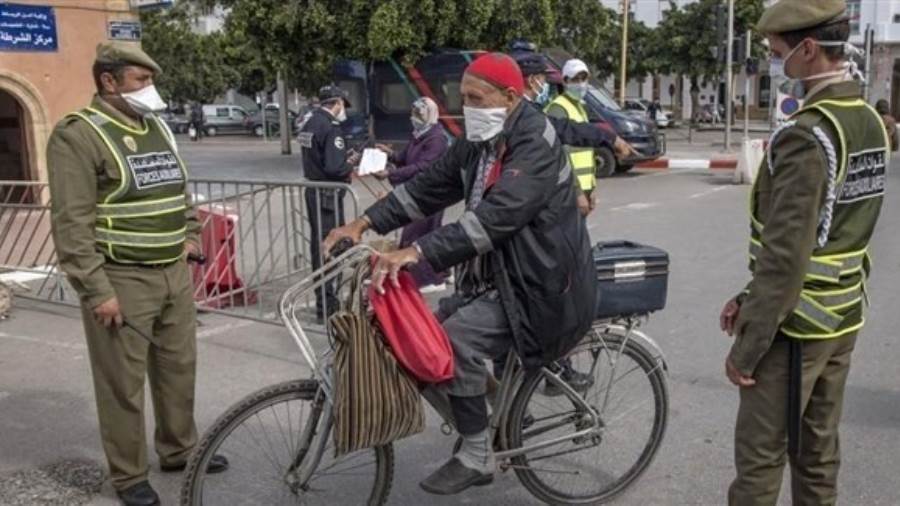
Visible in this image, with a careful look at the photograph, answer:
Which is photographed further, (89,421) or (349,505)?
(89,421)

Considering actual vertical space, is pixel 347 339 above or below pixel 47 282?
above

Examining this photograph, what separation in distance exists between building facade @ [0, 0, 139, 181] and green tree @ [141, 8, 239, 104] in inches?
1192

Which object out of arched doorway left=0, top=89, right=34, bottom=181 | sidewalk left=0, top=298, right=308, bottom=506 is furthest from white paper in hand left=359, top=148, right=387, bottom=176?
arched doorway left=0, top=89, right=34, bottom=181

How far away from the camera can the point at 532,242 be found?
3.12 m

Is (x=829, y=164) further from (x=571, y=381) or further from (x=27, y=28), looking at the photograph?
(x=27, y=28)

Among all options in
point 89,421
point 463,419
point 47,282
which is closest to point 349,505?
point 463,419

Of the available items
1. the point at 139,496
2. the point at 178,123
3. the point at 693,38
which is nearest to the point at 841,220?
the point at 139,496

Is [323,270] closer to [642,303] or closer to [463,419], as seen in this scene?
[463,419]

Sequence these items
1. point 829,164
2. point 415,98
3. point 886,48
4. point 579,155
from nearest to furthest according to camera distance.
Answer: point 829,164, point 579,155, point 415,98, point 886,48

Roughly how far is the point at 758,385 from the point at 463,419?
107cm

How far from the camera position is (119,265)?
3.63 m

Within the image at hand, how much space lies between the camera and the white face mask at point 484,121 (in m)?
3.19

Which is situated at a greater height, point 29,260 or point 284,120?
point 284,120

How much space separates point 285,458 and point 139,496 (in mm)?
871
